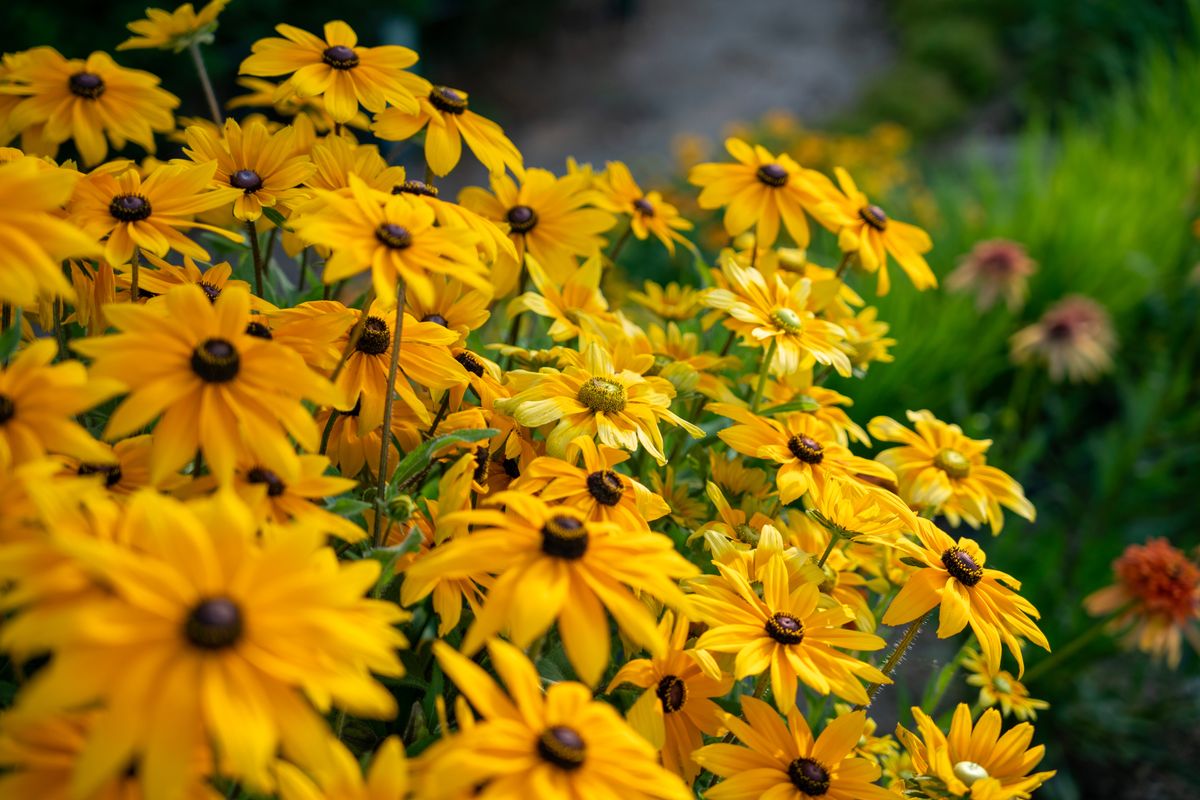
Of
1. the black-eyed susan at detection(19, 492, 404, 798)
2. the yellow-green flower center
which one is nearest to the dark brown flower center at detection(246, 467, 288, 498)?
the black-eyed susan at detection(19, 492, 404, 798)

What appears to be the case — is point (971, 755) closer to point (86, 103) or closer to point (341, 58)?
point (341, 58)

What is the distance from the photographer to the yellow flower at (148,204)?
92cm

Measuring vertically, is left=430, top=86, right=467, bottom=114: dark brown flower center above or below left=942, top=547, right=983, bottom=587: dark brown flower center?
above

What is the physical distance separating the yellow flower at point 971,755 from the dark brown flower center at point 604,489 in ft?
1.12

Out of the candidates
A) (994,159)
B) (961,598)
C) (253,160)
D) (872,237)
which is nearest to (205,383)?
(253,160)

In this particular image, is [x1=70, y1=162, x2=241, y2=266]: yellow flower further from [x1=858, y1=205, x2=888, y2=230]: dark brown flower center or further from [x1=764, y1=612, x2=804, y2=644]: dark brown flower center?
[x1=858, y1=205, x2=888, y2=230]: dark brown flower center

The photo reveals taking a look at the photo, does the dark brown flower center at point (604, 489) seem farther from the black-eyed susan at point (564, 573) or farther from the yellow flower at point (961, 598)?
the yellow flower at point (961, 598)

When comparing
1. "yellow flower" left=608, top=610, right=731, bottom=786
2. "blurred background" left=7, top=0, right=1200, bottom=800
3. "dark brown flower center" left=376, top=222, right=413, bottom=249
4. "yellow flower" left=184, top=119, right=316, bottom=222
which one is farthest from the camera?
"blurred background" left=7, top=0, right=1200, bottom=800

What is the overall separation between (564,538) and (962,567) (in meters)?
0.42

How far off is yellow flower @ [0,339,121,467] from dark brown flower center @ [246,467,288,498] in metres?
0.13

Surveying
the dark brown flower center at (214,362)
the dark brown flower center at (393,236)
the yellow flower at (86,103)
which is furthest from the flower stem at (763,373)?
the yellow flower at (86,103)

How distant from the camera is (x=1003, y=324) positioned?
9.14ft

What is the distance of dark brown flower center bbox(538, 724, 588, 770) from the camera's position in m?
0.64

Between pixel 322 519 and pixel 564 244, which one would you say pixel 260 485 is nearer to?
pixel 322 519
